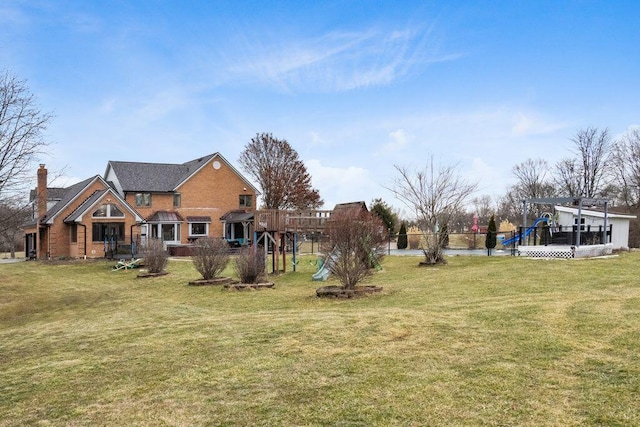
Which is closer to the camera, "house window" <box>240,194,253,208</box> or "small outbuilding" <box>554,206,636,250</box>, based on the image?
"small outbuilding" <box>554,206,636,250</box>

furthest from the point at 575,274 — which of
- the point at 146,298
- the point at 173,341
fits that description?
the point at 146,298

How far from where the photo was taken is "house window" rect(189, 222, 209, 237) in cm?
4425

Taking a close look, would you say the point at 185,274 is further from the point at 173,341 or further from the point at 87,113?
the point at 173,341

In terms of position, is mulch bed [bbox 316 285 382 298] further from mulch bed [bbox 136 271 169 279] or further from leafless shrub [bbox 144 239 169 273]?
leafless shrub [bbox 144 239 169 273]

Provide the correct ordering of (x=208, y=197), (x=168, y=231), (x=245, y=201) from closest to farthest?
(x=168, y=231), (x=208, y=197), (x=245, y=201)

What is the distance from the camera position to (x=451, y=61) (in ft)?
65.9

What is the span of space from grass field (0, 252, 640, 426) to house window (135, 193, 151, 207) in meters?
28.8

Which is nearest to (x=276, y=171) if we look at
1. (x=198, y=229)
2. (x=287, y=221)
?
(x=198, y=229)

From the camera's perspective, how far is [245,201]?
47188 millimetres

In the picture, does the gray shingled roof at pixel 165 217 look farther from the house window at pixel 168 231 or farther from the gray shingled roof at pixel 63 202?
the gray shingled roof at pixel 63 202

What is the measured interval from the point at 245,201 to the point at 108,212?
45.0 ft

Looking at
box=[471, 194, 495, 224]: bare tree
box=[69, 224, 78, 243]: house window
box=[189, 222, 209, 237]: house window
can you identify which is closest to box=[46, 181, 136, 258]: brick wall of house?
box=[69, 224, 78, 243]: house window

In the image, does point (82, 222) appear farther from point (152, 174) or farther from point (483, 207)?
point (483, 207)

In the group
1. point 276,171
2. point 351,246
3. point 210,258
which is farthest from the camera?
point 276,171
